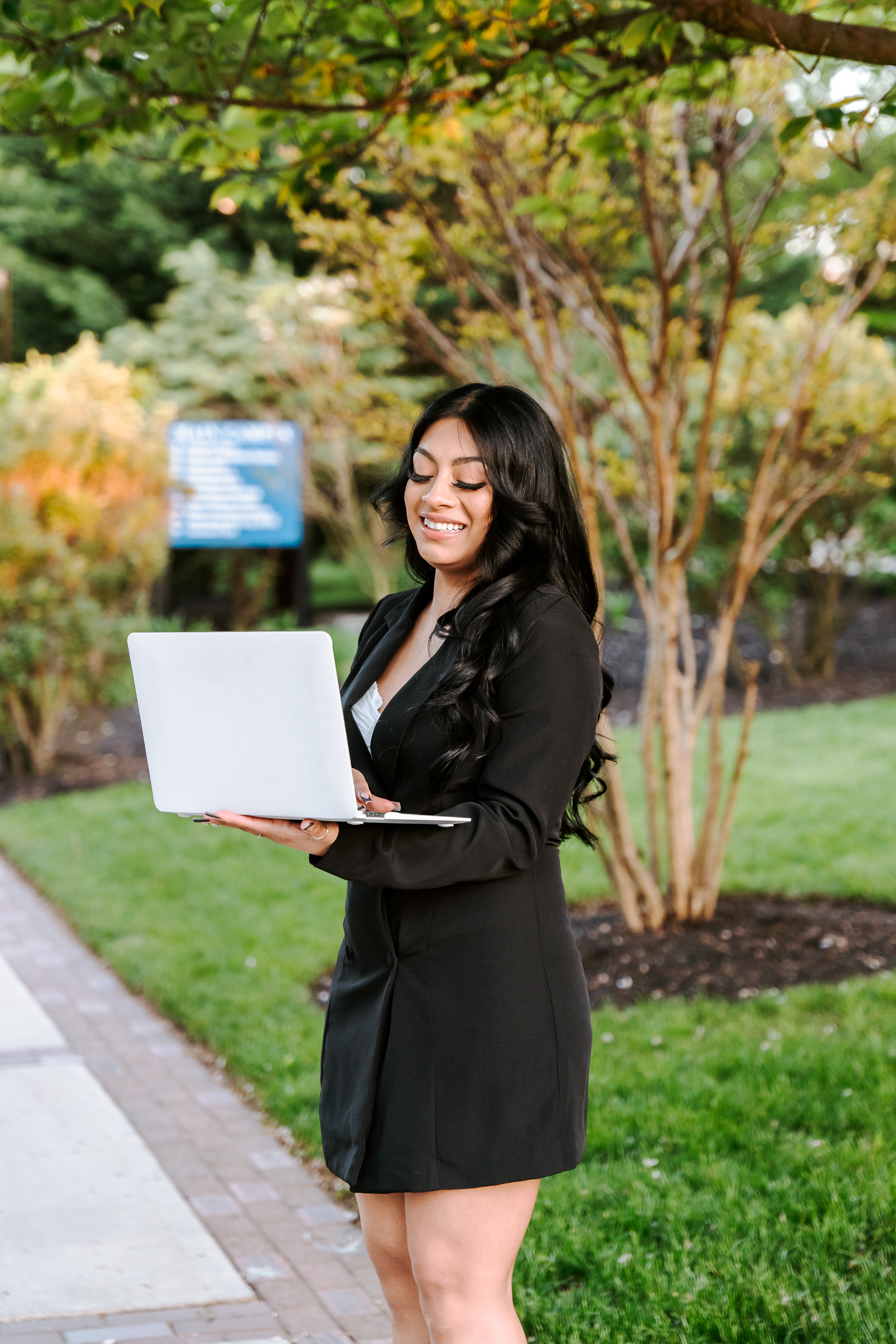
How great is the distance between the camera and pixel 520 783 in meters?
1.82

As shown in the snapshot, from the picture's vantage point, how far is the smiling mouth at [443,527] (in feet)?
6.63

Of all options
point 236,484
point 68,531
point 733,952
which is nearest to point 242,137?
point 733,952

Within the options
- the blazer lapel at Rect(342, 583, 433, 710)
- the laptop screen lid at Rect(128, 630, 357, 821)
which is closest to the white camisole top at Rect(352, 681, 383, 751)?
the blazer lapel at Rect(342, 583, 433, 710)

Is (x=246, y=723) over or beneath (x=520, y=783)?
over

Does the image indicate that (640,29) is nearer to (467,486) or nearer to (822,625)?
(467,486)

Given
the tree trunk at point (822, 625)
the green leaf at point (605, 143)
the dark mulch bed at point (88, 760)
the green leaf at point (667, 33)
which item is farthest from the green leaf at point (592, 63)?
the tree trunk at point (822, 625)

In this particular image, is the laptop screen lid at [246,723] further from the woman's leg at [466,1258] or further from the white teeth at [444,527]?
the woman's leg at [466,1258]

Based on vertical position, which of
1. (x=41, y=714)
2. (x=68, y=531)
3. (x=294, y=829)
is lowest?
(x=41, y=714)

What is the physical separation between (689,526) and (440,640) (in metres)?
3.07

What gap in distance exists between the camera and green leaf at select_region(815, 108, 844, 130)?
10.3 feet

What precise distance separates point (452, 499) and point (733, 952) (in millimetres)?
3707

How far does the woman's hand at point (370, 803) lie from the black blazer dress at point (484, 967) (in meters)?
0.04

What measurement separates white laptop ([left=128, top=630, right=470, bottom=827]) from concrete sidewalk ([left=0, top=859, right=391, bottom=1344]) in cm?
174

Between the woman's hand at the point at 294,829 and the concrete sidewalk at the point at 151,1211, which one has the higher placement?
the woman's hand at the point at 294,829
